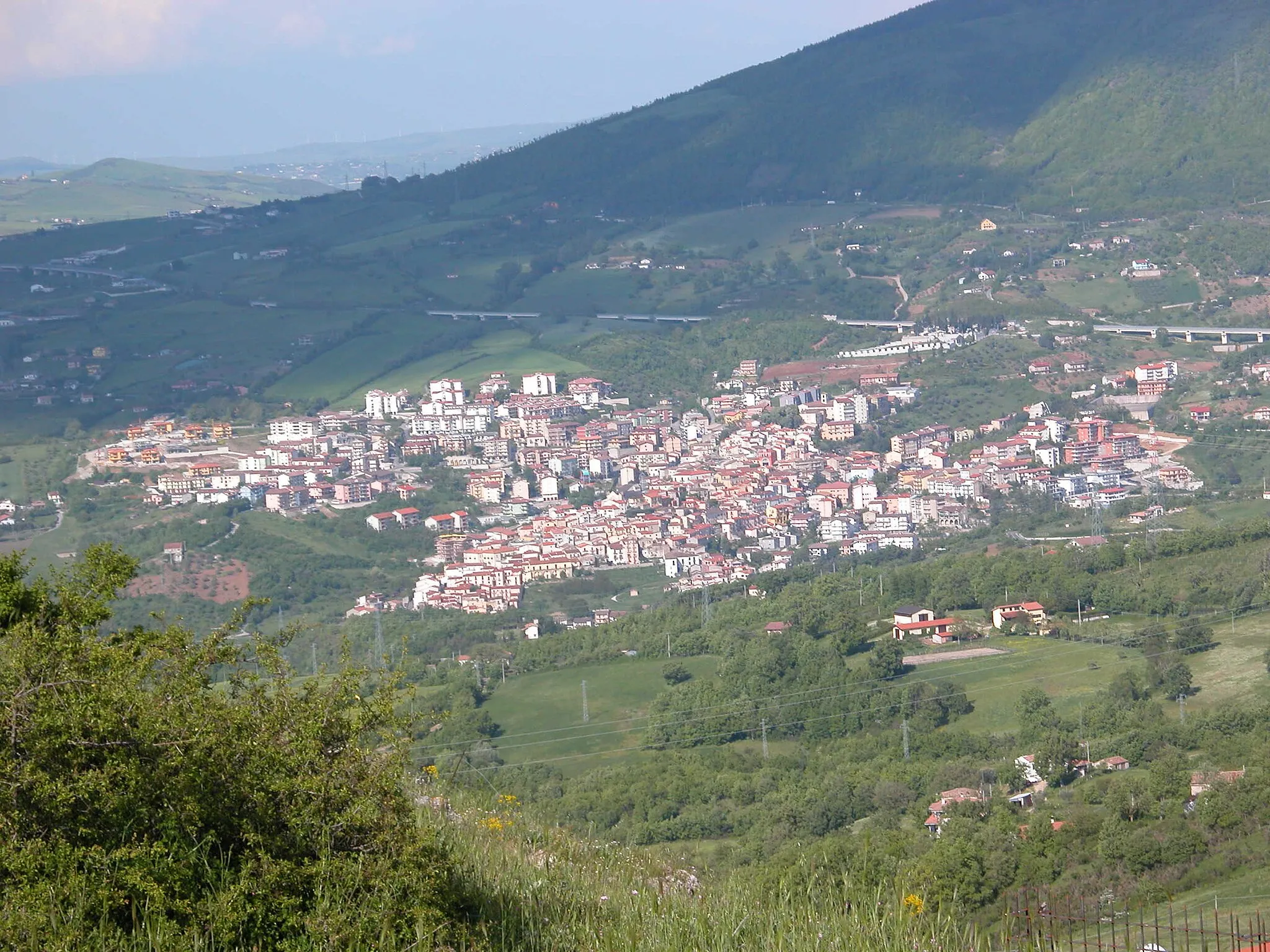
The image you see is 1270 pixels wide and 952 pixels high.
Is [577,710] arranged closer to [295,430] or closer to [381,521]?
[381,521]

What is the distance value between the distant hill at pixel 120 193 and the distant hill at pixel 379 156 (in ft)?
54.9

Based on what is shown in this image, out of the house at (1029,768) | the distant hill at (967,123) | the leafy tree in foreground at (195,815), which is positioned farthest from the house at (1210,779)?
the distant hill at (967,123)

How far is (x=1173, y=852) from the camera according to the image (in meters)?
7.59

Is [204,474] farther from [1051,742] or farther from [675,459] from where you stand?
[1051,742]

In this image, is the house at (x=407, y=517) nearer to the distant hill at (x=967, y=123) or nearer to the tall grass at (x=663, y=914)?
the tall grass at (x=663, y=914)

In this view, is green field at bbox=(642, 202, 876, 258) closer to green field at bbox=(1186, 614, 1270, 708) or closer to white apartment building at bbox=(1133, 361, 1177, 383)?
white apartment building at bbox=(1133, 361, 1177, 383)

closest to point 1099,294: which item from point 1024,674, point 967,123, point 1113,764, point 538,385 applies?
point 538,385

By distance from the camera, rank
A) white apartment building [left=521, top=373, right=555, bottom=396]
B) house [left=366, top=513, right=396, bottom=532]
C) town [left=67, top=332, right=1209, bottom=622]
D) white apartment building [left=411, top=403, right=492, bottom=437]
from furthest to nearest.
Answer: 1. white apartment building [left=521, top=373, right=555, bottom=396]
2. white apartment building [left=411, top=403, right=492, bottom=437]
3. house [left=366, top=513, right=396, bottom=532]
4. town [left=67, top=332, right=1209, bottom=622]

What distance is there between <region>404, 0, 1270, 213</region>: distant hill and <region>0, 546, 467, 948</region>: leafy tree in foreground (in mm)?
52539

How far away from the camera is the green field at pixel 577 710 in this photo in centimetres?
1408

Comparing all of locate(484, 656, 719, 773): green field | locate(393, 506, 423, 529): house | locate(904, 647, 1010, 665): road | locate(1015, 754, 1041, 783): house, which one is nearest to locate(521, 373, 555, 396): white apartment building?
locate(393, 506, 423, 529): house

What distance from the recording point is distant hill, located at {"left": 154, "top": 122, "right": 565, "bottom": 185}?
127 metres

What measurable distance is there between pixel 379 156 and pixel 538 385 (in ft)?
403

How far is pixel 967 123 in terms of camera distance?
2506 inches
